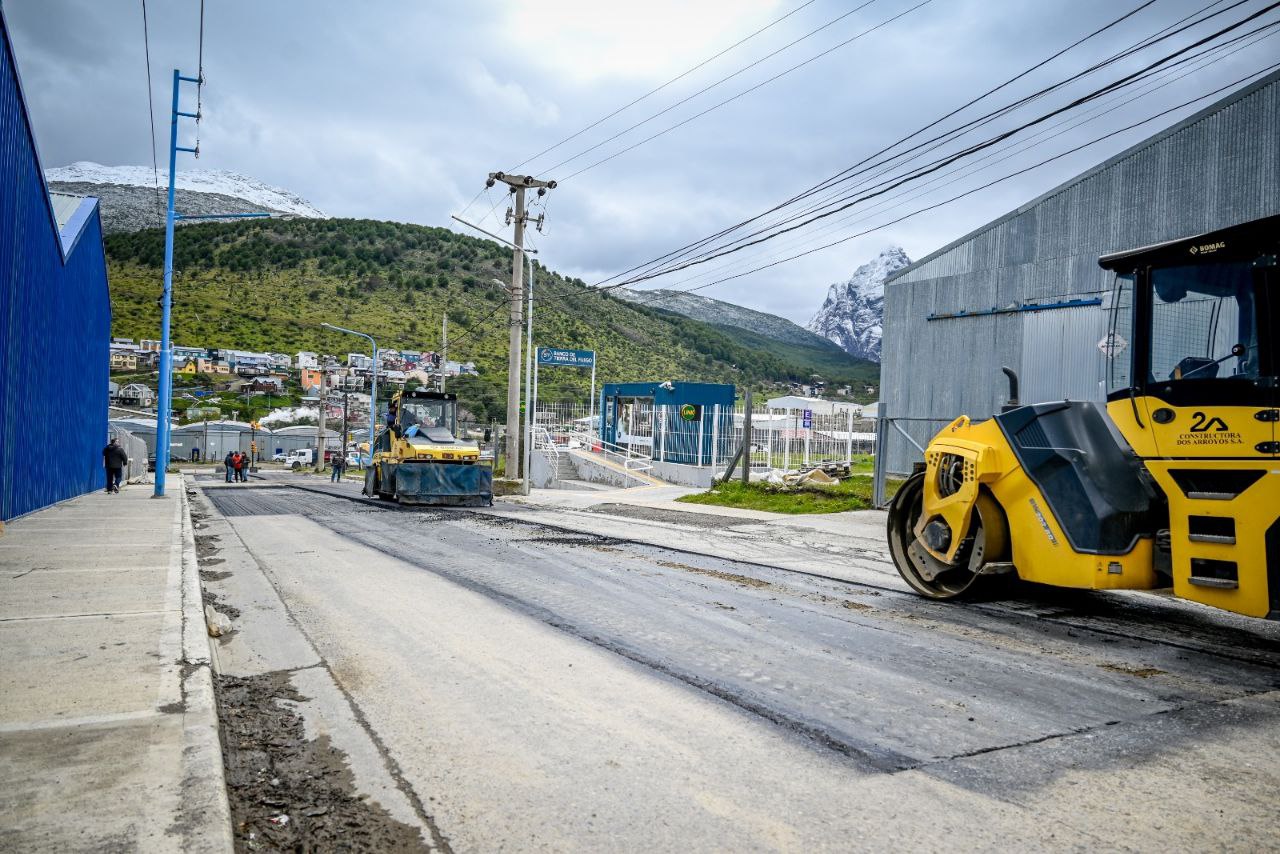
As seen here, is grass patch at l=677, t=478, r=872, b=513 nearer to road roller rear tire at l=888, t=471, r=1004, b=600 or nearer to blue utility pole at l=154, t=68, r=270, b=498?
road roller rear tire at l=888, t=471, r=1004, b=600

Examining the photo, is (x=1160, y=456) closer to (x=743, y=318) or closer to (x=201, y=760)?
(x=201, y=760)

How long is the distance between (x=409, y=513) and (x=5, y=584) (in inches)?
430

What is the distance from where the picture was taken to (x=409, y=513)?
18.7m

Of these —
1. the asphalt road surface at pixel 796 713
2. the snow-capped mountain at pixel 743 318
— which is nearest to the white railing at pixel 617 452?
the asphalt road surface at pixel 796 713

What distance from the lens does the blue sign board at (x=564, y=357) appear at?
95.9 ft

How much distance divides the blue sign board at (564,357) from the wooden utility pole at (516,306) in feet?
3.00

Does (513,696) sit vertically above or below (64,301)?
below

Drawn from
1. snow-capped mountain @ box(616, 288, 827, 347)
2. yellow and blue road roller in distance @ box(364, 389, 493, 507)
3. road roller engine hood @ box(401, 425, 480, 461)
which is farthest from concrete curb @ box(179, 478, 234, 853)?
snow-capped mountain @ box(616, 288, 827, 347)

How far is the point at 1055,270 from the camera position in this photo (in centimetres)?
2034

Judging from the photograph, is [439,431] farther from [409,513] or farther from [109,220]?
[109,220]

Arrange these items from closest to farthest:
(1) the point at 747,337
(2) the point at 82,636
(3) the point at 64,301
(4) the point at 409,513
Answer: (2) the point at 82,636
(4) the point at 409,513
(3) the point at 64,301
(1) the point at 747,337

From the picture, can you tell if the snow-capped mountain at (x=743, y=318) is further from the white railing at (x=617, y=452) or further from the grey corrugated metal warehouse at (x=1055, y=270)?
the grey corrugated metal warehouse at (x=1055, y=270)

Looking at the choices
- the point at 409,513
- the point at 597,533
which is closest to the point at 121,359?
the point at 409,513

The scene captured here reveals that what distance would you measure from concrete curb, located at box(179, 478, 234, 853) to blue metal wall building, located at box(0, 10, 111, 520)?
10.8 meters
